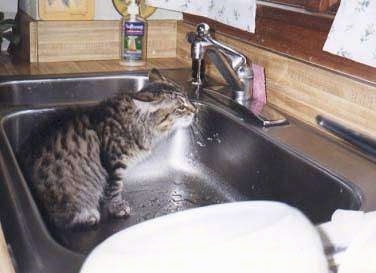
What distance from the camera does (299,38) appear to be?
49.7 inches

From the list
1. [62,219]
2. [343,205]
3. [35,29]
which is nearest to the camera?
[343,205]

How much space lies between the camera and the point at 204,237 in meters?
0.50

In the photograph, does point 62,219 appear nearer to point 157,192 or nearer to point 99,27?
point 157,192

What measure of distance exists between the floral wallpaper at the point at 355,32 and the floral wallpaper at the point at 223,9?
0.35m

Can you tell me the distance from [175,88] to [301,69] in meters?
0.34

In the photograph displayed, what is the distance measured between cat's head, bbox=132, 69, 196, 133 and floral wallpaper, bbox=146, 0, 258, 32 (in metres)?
0.28

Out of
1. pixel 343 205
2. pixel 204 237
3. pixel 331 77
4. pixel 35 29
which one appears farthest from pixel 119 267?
pixel 35 29

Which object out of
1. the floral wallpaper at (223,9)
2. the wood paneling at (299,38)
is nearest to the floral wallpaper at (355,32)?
the wood paneling at (299,38)

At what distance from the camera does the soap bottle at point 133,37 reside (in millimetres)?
1709

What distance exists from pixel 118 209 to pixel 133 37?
715mm

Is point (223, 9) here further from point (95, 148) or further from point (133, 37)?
point (95, 148)

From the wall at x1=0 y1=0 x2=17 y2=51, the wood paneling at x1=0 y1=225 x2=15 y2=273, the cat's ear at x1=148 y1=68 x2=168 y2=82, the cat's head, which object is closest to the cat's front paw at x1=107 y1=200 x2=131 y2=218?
the cat's head

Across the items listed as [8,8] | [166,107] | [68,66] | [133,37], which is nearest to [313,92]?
[166,107]

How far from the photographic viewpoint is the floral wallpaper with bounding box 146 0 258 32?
4.67 ft
